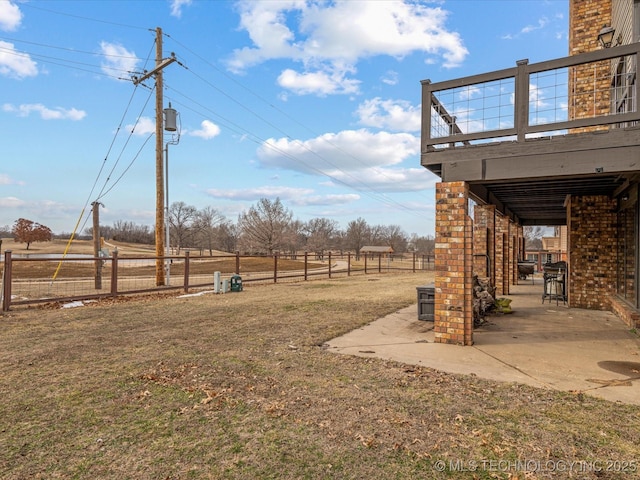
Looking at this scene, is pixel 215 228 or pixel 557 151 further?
pixel 215 228

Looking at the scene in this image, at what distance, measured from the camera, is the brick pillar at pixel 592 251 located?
8.32m

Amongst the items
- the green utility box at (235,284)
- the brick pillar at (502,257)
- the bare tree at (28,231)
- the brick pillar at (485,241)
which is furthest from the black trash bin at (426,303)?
the bare tree at (28,231)

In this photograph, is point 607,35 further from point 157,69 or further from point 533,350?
point 157,69

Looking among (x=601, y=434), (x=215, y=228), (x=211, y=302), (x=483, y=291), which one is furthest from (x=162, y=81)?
(x=215, y=228)

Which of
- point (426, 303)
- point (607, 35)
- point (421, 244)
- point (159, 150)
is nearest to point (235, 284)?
point (159, 150)

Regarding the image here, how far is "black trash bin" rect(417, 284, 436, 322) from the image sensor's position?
7188 mm

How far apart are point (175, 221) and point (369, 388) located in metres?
59.8

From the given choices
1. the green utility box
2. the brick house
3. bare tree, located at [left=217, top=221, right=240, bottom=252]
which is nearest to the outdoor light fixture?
the brick house

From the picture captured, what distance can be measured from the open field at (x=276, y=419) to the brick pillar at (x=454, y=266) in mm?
1430

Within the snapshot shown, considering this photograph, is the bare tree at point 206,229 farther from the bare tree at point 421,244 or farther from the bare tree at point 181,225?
the bare tree at point 421,244

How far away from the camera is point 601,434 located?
9.19 feet

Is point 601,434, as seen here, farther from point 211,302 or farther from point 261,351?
point 211,302

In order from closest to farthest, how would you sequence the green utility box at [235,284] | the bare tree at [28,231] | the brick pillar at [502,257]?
the brick pillar at [502,257] → the green utility box at [235,284] → the bare tree at [28,231]

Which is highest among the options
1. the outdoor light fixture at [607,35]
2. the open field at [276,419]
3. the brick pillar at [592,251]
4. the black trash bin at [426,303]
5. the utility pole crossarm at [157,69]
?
the utility pole crossarm at [157,69]
